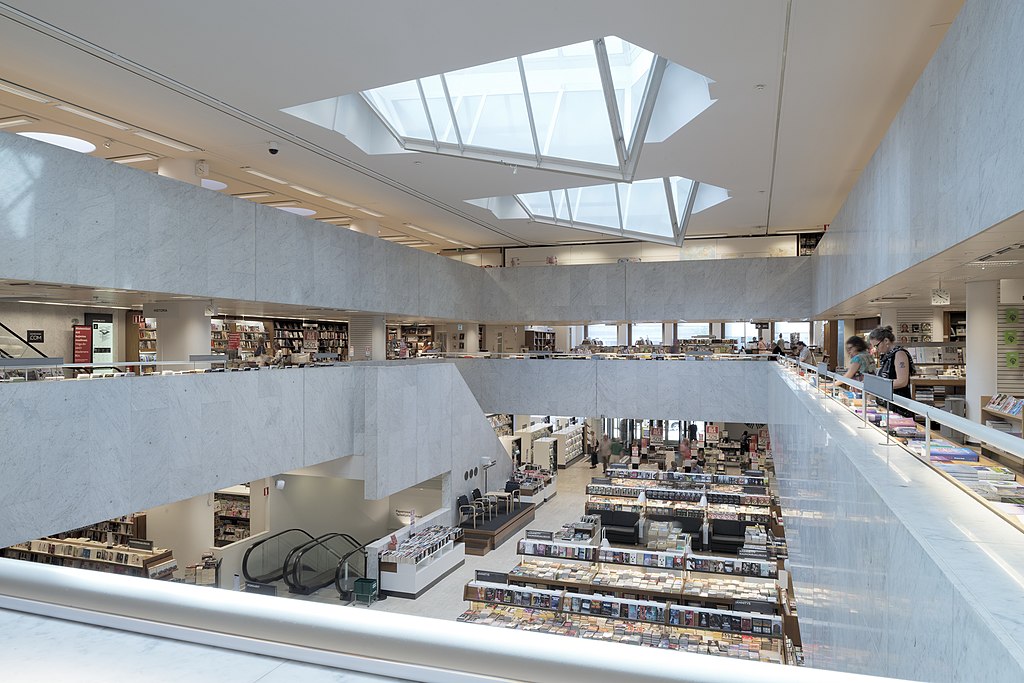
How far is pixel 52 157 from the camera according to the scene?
7.15 meters

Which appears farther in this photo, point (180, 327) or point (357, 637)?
point (180, 327)

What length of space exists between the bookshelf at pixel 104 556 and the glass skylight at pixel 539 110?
7.09 meters

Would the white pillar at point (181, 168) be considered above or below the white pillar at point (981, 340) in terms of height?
above

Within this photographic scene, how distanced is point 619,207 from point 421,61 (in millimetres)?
9323

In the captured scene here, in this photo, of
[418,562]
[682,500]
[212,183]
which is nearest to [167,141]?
[212,183]

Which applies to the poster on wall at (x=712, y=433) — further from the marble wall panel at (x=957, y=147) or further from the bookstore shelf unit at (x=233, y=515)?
the marble wall panel at (x=957, y=147)

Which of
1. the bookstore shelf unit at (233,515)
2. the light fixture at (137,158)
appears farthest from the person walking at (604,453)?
the light fixture at (137,158)

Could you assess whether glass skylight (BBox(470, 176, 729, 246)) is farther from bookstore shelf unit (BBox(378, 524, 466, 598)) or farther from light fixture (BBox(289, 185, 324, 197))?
bookstore shelf unit (BBox(378, 524, 466, 598))

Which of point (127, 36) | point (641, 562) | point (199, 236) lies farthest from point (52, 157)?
point (641, 562)

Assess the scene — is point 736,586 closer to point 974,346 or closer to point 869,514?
point 974,346

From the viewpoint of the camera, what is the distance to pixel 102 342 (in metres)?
15.9

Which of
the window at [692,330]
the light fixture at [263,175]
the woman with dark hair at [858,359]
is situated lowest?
the woman with dark hair at [858,359]

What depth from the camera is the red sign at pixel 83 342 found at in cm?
1532

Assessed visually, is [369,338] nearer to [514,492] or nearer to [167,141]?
[514,492]
